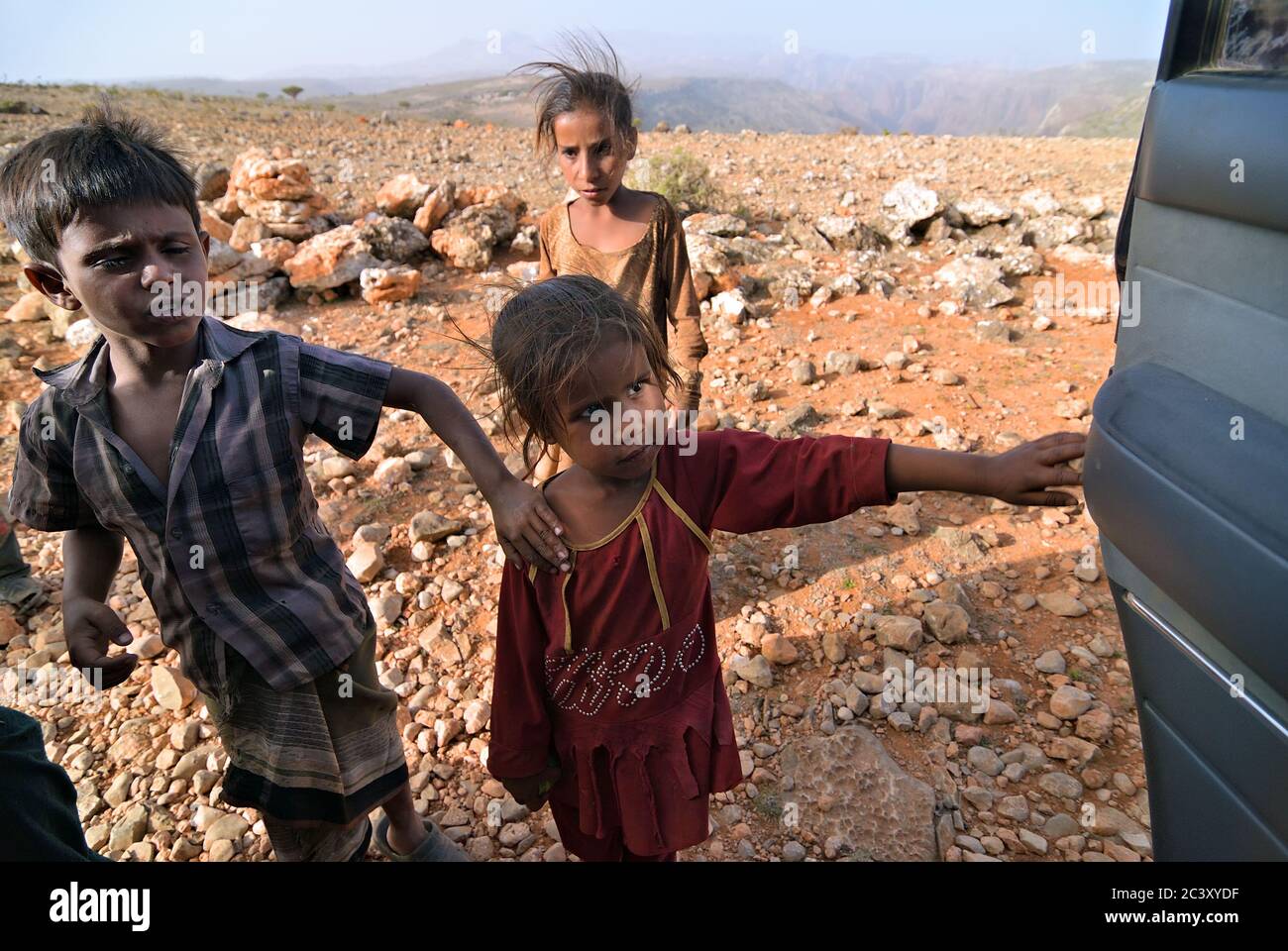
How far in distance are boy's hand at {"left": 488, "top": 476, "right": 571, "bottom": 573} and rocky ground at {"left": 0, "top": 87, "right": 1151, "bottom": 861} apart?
44.0 inches

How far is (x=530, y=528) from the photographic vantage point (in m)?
1.43

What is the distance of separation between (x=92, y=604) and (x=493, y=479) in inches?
34.8

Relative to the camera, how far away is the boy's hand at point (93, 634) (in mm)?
1587

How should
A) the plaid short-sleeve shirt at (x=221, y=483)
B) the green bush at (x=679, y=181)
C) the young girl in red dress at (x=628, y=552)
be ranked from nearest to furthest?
1. the young girl in red dress at (x=628, y=552)
2. the plaid short-sleeve shirt at (x=221, y=483)
3. the green bush at (x=679, y=181)

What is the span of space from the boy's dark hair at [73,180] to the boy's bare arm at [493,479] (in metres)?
0.54

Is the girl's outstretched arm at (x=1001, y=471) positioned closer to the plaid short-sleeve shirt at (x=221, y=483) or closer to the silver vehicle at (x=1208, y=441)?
the silver vehicle at (x=1208, y=441)

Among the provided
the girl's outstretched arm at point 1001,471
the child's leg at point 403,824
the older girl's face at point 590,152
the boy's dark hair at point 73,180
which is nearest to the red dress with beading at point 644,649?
the girl's outstretched arm at point 1001,471

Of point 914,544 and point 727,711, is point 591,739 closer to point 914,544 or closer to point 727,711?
point 727,711

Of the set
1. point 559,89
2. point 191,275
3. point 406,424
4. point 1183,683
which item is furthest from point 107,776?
point 1183,683

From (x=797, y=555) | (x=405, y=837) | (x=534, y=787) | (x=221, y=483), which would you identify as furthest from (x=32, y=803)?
(x=797, y=555)

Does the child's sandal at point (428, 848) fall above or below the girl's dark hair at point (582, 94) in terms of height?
below

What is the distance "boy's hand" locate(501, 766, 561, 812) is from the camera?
1.61 meters

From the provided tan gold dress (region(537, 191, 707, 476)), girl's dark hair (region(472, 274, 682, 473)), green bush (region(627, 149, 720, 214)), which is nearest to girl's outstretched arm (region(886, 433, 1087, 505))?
girl's dark hair (region(472, 274, 682, 473))
